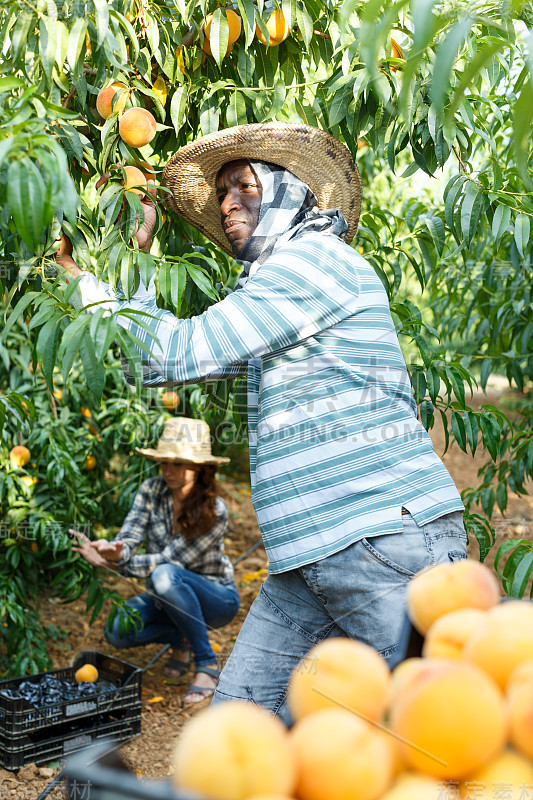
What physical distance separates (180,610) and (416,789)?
2941 millimetres

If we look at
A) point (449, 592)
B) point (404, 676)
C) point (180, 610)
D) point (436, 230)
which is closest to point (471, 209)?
point (436, 230)

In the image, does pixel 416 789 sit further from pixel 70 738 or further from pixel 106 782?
pixel 70 738

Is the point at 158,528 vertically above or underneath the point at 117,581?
above

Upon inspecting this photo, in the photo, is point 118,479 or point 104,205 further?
point 118,479

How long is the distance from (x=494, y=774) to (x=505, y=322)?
3.14 m

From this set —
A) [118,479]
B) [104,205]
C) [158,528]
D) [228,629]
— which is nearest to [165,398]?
[158,528]

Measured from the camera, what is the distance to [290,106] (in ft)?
7.98

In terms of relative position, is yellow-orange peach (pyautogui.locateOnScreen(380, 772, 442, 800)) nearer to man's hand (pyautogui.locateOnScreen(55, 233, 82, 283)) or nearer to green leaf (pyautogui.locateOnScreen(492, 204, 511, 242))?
man's hand (pyautogui.locateOnScreen(55, 233, 82, 283))

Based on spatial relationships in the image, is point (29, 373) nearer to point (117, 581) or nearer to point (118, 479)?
point (118, 479)

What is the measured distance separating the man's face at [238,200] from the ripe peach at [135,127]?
23 cm

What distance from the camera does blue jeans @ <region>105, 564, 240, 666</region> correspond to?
337 cm

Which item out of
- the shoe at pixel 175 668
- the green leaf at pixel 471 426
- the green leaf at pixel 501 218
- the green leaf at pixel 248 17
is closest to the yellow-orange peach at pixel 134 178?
the green leaf at pixel 248 17

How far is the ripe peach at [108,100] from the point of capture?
1686mm

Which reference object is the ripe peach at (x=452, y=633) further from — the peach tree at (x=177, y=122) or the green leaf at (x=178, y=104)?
the green leaf at (x=178, y=104)
